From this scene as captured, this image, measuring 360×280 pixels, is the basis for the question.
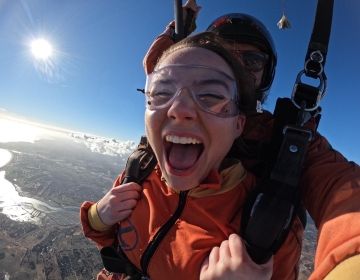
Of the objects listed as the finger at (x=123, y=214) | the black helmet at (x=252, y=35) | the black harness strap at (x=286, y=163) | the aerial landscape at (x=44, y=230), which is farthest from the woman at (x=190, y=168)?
the aerial landscape at (x=44, y=230)

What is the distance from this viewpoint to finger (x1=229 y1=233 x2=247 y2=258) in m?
1.13

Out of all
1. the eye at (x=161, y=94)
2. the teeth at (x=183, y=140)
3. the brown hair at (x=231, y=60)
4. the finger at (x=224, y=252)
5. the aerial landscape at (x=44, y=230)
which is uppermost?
the brown hair at (x=231, y=60)

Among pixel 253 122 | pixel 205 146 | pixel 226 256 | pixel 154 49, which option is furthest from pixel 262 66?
pixel 226 256

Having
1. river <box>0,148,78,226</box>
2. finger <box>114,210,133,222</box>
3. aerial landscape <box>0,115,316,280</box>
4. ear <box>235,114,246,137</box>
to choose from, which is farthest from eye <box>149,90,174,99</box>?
river <box>0,148,78,226</box>

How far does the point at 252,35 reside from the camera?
2430mm

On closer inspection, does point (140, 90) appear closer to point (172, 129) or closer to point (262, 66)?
point (172, 129)

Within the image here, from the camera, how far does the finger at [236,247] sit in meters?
1.13

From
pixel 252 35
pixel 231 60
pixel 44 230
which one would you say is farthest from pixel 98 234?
pixel 44 230

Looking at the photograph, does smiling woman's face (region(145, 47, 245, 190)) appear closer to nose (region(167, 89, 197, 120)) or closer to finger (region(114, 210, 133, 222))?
nose (region(167, 89, 197, 120))

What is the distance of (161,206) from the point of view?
161cm

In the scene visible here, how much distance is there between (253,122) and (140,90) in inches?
32.2

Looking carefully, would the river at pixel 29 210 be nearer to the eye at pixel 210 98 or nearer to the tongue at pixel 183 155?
the tongue at pixel 183 155

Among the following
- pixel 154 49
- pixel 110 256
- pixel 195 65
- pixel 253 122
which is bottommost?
pixel 110 256

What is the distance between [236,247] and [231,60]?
1.02m
